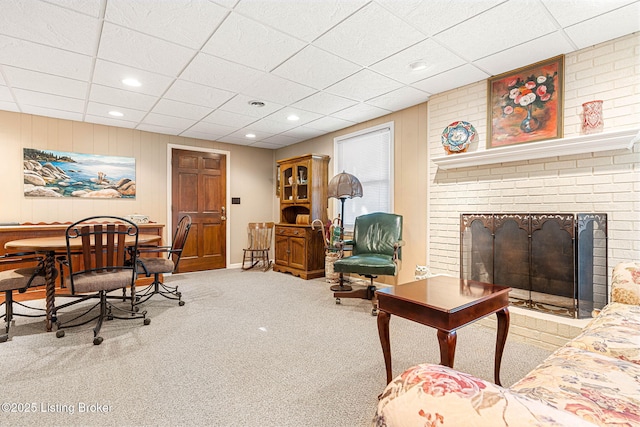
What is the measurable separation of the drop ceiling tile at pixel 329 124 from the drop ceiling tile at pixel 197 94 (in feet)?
4.74

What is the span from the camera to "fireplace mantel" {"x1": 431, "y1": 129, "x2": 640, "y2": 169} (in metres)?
2.31

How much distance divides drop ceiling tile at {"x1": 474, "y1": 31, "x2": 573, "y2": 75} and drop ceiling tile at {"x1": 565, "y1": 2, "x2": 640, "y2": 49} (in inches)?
3.4

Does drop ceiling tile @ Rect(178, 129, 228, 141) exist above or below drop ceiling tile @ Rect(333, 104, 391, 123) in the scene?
below

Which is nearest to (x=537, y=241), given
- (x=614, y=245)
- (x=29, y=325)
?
(x=614, y=245)

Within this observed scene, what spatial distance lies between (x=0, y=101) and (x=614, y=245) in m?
6.54

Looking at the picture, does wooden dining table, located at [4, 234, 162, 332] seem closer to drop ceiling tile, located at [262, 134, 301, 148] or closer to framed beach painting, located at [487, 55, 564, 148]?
drop ceiling tile, located at [262, 134, 301, 148]

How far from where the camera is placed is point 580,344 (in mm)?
1421

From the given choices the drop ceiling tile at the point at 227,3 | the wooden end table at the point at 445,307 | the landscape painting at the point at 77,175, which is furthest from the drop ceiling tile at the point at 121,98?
the wooden end table at the point at 445,307

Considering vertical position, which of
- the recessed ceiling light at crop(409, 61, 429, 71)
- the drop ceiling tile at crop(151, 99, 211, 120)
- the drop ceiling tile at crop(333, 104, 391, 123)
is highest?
the drop ceiling tile at crop(333, 104, 391, 123)

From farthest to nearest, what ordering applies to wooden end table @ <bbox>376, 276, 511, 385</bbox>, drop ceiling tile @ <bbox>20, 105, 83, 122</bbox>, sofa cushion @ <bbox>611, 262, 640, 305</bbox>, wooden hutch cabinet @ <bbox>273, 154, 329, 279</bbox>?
wooden hutch cabinet @ <bbox>273, 154, 329, 279</bbox> < drop ceiling tile @ <bbox>20, 105, 83, 122</bbox> < sofa cushion @ <bbox>611, 262, 640, 305</bbox> < wooden end table @ <bbox>376, 276, 511, 385</bbox>

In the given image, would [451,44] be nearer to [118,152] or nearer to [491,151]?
[491,151]

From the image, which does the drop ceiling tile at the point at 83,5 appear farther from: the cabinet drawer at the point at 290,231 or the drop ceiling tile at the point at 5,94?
Result: the cabinet drawer at the point at 290,231

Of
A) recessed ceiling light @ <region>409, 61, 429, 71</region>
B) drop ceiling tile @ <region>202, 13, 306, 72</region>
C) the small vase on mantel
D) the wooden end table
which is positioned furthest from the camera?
recessed ceiling light @ <region>409, 61, 429, 71</region>

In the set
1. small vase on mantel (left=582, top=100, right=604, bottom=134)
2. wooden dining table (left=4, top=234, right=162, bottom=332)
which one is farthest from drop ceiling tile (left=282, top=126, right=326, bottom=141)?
small vase on mantel (left=582, top=100, right=604, bottom=134)
